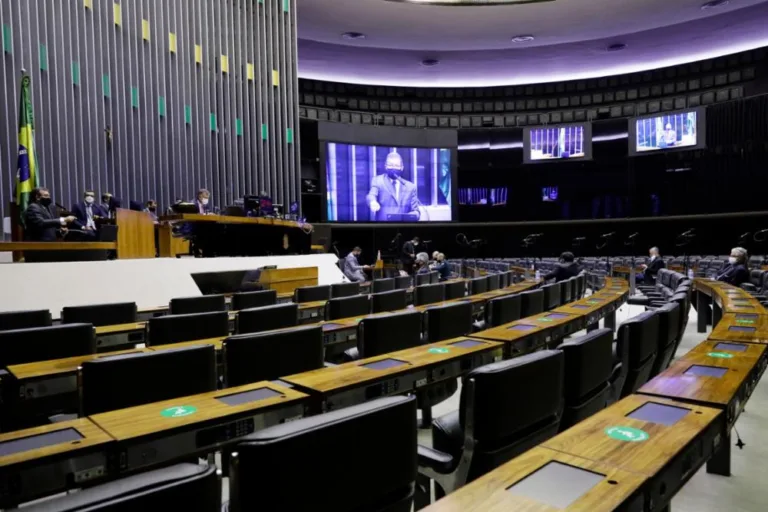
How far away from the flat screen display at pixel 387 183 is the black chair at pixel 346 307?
1166cm

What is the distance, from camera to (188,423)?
146 centimetres

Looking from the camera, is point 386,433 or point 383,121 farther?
point 383,121

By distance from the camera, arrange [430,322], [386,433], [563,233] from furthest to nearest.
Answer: [563,233] → [430,322] → [386,433]

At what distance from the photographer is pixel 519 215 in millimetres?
17500

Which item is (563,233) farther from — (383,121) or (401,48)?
(401,48)

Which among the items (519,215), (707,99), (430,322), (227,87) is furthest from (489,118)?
(430,322)

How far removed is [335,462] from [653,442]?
842 mm

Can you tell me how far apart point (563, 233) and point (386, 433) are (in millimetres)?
16378

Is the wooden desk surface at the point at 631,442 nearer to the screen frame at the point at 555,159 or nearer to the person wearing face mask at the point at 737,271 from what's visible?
the person wearing face mask at the point at 737,271

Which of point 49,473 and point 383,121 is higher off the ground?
point 383,121

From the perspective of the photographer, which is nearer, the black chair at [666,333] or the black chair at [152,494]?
the black chair at [152,494]

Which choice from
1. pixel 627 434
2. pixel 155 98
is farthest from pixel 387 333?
pixel 155 98

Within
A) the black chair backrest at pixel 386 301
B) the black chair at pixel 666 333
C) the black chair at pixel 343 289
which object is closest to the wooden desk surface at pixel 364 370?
the black chair at pixel 666 333

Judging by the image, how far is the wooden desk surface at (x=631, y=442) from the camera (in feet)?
4.10
